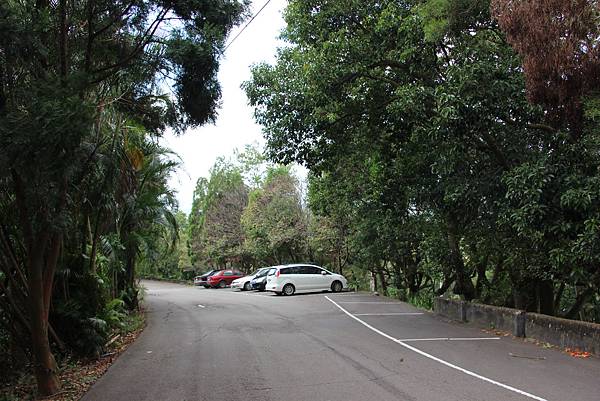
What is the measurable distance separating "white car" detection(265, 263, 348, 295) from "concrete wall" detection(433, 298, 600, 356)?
39.0ft

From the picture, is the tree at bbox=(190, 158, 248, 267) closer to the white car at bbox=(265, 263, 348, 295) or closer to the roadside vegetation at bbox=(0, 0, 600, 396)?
the white car at bbox=(265, 263, 348, 295)

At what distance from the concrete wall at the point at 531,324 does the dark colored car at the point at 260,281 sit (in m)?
15.9

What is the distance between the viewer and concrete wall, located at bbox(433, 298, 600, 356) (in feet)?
31.9

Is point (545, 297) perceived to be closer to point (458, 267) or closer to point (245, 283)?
point (458, 267)

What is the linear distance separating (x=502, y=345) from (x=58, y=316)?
9.06 m

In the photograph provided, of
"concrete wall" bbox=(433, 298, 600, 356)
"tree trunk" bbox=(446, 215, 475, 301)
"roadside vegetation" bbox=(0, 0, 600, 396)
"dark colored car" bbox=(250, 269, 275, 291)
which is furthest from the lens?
"dark colored car" bbox=(250, 269, 275, 291)

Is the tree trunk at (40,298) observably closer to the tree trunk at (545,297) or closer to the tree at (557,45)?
the tree at (557,45)

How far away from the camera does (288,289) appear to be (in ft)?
88.1

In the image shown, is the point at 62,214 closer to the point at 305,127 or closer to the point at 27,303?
the point at 27,303

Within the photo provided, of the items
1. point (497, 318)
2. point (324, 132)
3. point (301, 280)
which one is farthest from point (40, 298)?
point (301, 280)

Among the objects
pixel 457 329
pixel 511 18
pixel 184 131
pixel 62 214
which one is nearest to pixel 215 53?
pixel 184 131

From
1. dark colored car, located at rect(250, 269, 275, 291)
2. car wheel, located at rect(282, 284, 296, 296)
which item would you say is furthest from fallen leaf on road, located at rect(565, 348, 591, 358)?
dark colored car, located at rect(250, 269, 275, 291)

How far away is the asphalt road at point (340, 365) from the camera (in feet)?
23.1

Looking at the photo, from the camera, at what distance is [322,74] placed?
→ 12.3 meters
